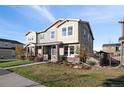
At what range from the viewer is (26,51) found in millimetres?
37594

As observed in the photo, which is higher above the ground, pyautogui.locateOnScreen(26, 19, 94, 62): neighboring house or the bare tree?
pyautogui.locateOnScreen(26, 19, 94, 62): neighboring house

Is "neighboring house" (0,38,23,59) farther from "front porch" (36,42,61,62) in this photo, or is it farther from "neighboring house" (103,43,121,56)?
"front porch" (36,42,61,62)

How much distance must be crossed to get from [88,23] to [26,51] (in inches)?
483

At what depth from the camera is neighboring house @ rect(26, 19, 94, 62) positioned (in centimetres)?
2955

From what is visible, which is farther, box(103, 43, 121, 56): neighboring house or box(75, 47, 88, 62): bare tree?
box(103, 43, 121, 56): neighboring house

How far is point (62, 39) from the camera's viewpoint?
1233 inches

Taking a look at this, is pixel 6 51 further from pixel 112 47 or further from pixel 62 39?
pixel 62 39

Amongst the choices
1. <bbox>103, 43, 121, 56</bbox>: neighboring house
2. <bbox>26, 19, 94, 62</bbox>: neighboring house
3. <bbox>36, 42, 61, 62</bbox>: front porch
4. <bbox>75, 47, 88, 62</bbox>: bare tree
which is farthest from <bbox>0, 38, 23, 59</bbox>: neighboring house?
<bbox>75, 47, 88, 62</bbox>: bare tree

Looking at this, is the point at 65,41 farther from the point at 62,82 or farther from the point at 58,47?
the point at 62,82

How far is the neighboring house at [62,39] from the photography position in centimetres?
2955

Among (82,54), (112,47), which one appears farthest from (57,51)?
(112,47)

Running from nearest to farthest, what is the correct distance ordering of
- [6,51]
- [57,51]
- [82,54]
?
[82,54], [57,51], [6,51]
